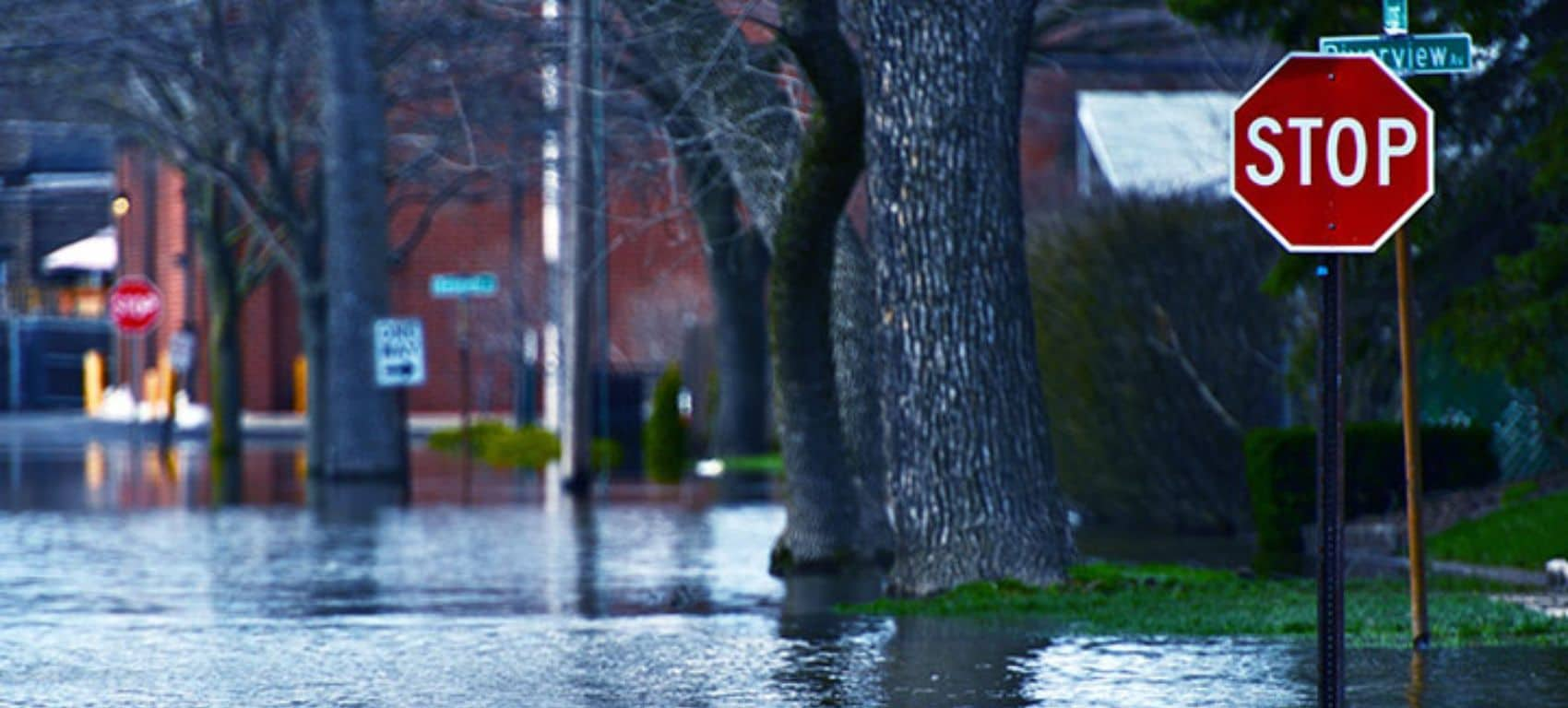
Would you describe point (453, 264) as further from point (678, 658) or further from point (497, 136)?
point (678, 658)

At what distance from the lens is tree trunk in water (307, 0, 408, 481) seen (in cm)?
3434

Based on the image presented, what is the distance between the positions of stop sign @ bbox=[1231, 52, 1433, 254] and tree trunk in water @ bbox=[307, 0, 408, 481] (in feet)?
83.8

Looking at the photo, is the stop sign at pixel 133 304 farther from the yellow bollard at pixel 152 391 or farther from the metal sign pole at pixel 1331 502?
the metal sign pole at pixel 1331 502

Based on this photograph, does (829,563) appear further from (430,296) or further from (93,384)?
(93,384)

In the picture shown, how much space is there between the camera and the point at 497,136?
3133cm

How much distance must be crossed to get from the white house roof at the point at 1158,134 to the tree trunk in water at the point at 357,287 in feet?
28.8

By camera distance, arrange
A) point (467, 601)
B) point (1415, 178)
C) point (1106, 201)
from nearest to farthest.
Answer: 1. point (1415, 178)
2. point (467, 601)
3. point (1106, 201)

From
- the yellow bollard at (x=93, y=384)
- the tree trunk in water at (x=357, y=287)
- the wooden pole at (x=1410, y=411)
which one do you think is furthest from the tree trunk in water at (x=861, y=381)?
the yellow bollard at (x=93, y=384)

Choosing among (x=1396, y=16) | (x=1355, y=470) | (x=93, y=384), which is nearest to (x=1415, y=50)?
(x=1396, y=16)

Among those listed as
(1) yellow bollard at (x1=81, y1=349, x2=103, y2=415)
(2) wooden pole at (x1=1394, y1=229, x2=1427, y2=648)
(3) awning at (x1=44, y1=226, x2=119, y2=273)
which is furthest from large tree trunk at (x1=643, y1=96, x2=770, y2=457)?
(3) awning at (x1=44, y1=226, x2=119, y2=273)

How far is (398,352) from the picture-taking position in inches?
1346

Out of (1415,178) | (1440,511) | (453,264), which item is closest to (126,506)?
(1440,511)

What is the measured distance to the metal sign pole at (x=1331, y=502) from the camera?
9.16 metres

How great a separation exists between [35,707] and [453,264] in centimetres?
5355
